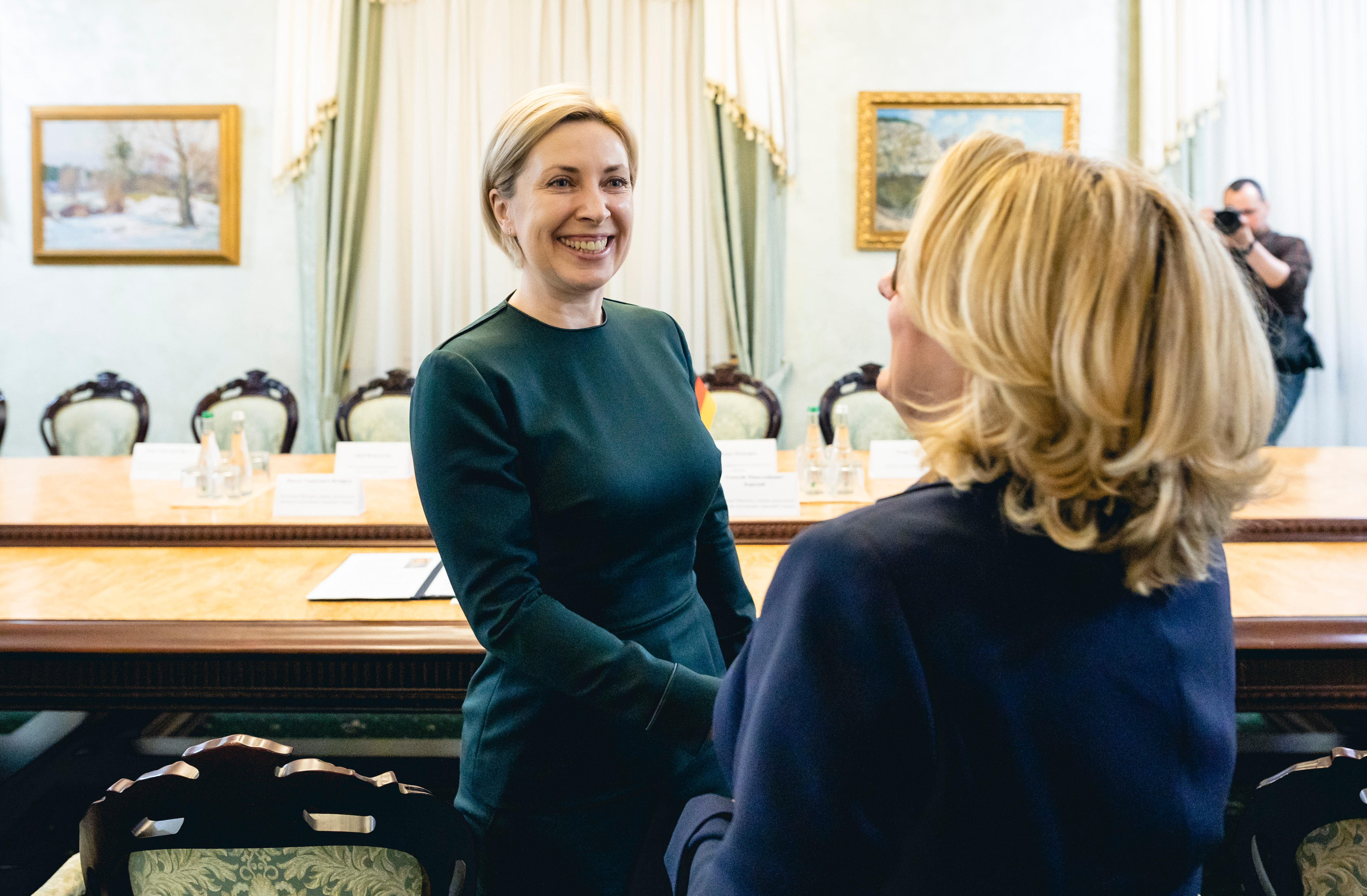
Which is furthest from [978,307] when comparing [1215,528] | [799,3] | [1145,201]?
[799,3]

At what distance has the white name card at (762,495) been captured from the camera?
7.42ft

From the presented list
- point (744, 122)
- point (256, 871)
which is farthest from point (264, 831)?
point (744, 122)

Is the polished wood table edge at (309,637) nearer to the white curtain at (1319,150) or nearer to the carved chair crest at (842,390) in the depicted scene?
the carved chair crest at (842,390)

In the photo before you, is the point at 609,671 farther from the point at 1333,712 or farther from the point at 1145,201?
the point at 1333,712

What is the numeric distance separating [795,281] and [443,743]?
3424 mm

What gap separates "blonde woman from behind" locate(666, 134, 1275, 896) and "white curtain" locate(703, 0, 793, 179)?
14.3ft

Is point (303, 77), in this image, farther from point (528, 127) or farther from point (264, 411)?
point (528, 127)

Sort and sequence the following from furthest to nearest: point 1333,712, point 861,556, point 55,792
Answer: point 1333,712, point 55,792, point 861,556

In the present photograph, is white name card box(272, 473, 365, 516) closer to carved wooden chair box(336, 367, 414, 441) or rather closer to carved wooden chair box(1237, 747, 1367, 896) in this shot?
carved wooden chair box(336, 367, 414, 441)

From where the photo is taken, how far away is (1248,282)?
664 mm

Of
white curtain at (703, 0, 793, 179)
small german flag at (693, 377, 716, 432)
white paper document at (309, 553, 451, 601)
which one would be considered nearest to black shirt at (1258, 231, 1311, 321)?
white curtain at (703, 0, 793, 179)

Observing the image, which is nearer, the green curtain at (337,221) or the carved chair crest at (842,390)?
the carved chair crest at (842,390)

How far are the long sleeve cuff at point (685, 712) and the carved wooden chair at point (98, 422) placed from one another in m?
3.40

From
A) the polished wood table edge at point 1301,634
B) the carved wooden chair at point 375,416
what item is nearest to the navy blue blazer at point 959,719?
the polished wood table edge at point 1301,634
